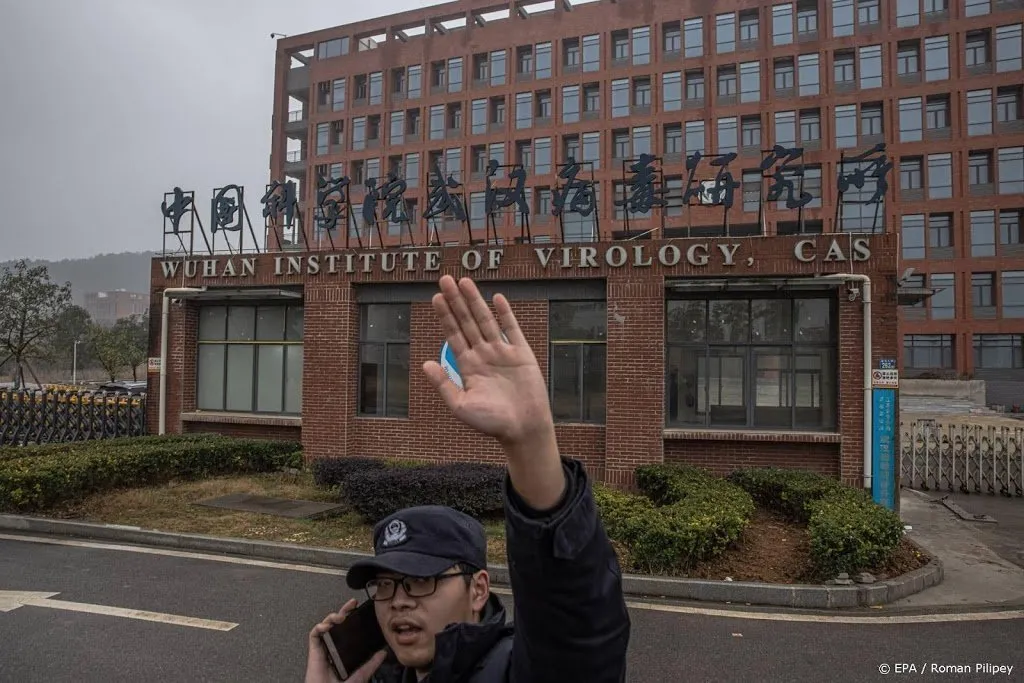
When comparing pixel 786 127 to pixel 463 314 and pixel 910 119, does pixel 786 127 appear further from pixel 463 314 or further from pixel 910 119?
pixel 463 314

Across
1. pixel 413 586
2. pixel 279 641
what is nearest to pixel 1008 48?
pixel 279 641

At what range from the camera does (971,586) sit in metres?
7.25

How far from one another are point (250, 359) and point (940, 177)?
126 ft

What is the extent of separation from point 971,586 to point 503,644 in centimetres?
751

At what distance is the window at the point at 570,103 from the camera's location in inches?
1687

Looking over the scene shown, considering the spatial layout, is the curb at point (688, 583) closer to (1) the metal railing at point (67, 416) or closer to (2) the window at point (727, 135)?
(1) the metal railing at point (67, 416)

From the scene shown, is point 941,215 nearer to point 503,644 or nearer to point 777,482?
point 777,482

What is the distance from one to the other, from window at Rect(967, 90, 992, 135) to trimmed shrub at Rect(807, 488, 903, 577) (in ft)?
128

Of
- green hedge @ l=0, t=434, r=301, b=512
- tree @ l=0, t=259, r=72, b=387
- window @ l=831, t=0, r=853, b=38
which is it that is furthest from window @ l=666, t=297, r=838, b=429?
window @ l=831, t=0, r=853, b=38

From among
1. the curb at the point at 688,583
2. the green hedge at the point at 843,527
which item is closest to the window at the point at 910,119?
the green hedge at the point at 843,527

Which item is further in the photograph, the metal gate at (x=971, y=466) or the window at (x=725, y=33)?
the window at (x=725, y=33)

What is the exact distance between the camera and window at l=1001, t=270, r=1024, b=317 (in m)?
38.4

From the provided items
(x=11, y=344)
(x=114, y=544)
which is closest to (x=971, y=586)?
(x=114, y=544)

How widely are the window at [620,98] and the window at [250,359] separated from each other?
3187 centimetres
